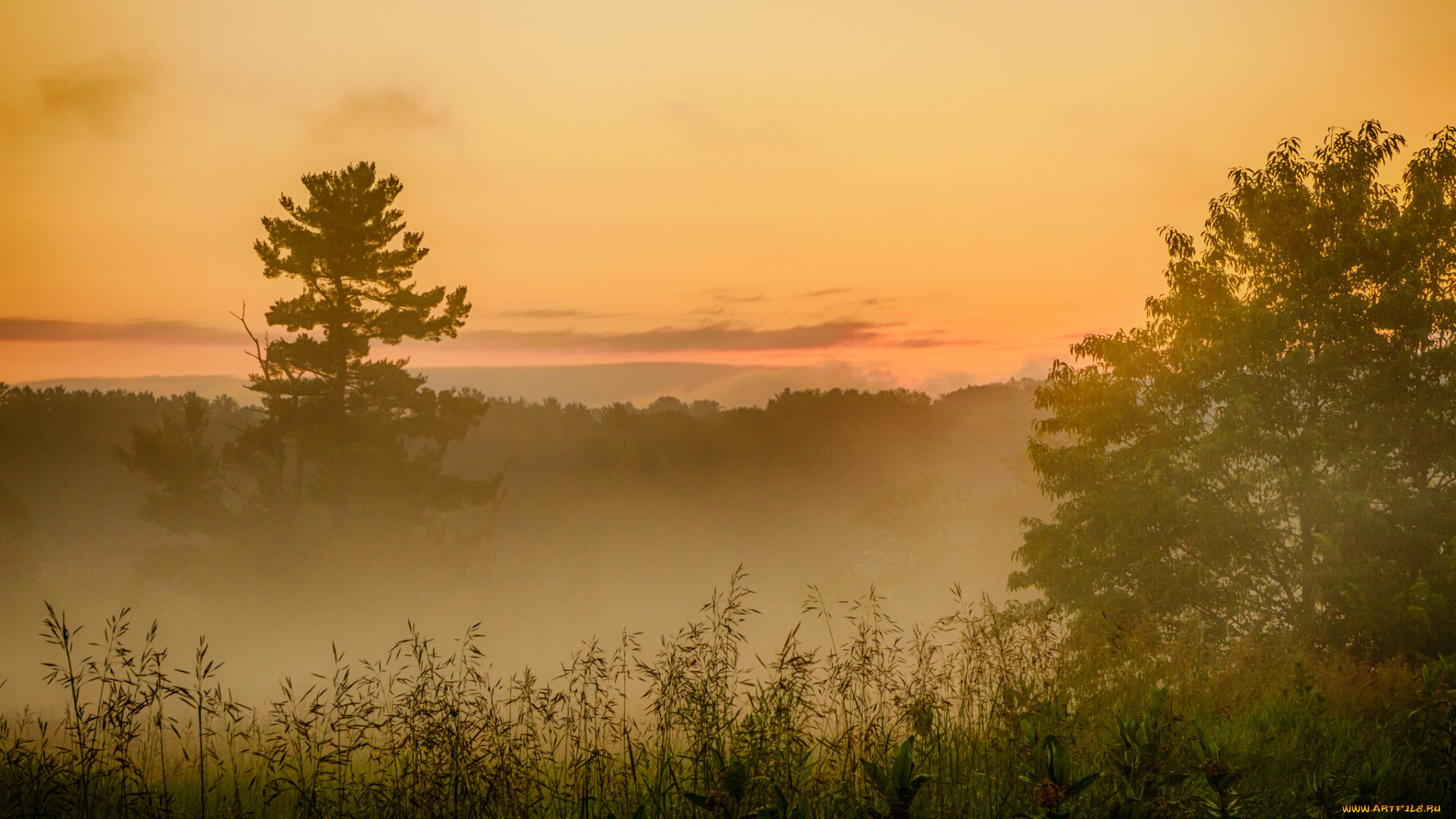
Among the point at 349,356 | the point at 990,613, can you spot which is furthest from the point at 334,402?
the point at 990,613

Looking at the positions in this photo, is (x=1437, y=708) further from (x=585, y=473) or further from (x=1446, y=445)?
(x=585, y=473)

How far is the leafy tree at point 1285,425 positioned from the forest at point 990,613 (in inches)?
2.4

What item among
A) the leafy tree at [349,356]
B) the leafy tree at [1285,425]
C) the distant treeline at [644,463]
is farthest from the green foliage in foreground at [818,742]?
the distant treeline at [644,463]

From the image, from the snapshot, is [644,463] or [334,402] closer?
[334,402]

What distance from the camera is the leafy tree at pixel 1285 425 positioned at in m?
12.5

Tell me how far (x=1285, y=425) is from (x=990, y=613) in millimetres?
10061

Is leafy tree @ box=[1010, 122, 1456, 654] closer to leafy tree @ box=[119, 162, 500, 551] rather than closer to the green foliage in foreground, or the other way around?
the green foliage in foreground

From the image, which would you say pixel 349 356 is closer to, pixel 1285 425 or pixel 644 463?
pixel 1285 425

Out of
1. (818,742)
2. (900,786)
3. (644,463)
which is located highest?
(900,786)

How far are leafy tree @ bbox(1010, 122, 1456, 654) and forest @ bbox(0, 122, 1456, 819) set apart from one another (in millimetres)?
61

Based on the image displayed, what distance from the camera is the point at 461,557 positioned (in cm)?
3653

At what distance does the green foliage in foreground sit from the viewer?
3.96 meters

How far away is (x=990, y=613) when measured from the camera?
7008 mm

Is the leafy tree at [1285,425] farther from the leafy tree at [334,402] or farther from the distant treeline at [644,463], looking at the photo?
the distant treeline at [644,463]
